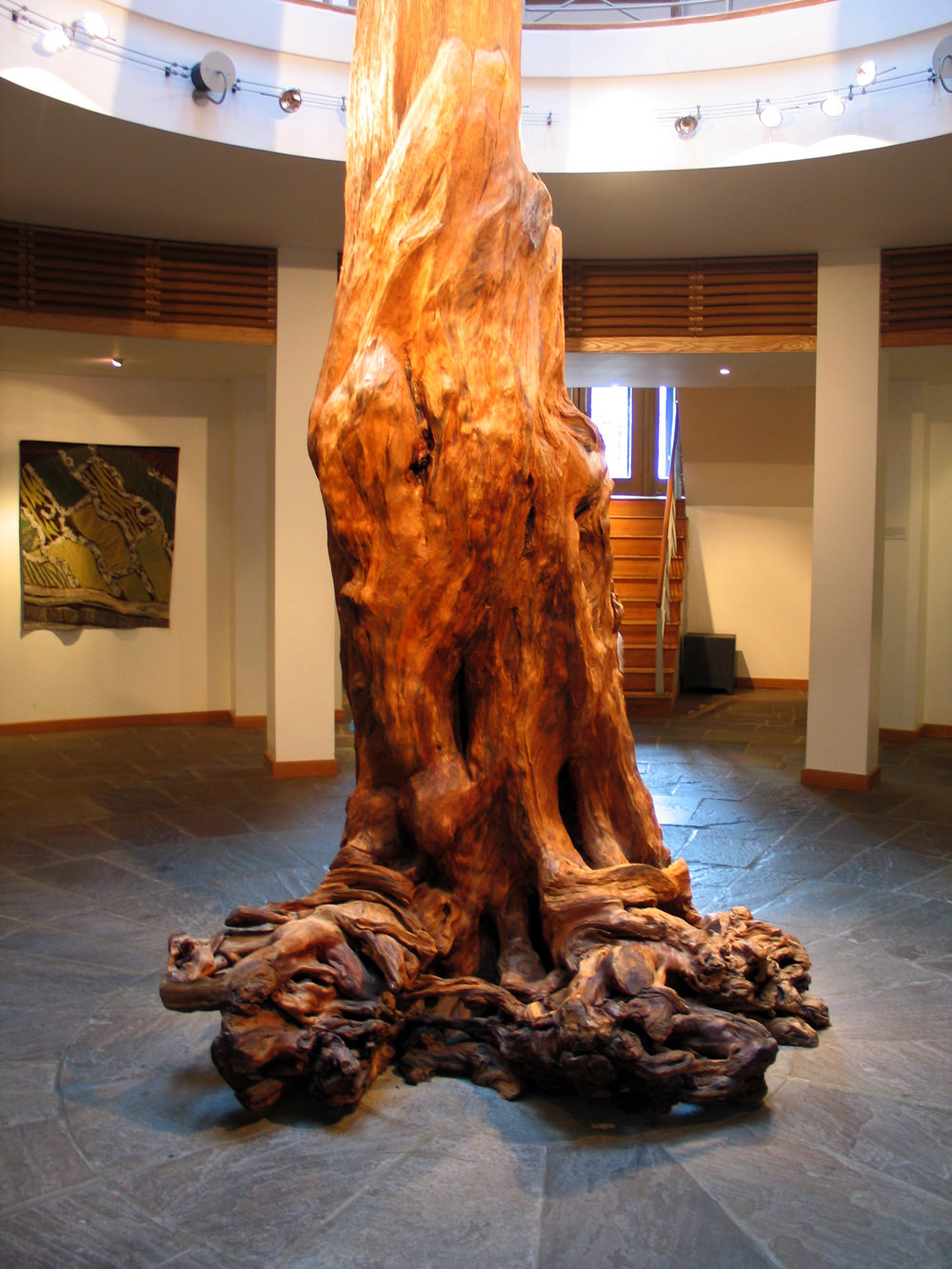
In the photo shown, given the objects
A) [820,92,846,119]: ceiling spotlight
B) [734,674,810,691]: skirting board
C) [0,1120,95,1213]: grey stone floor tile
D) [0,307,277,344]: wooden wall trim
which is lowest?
[0,1120,95,1213]: grey stone floor tile

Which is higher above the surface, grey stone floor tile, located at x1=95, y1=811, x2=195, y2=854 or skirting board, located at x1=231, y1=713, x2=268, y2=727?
skirting board, located at x1=231, y1=713, x2=268, y2=727

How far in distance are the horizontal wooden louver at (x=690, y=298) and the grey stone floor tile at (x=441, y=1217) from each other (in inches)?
205

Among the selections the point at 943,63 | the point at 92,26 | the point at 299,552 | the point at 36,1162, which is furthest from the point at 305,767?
the point at 943,63

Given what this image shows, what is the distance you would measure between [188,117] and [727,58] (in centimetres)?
251

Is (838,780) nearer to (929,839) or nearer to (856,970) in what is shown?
(929,839)

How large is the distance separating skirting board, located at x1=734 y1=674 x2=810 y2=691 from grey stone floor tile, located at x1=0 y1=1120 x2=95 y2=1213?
9.60 meters

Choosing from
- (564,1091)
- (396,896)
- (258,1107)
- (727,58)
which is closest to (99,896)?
(396,896)

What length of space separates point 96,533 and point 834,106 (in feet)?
18.9

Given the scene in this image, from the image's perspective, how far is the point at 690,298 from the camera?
6.41m

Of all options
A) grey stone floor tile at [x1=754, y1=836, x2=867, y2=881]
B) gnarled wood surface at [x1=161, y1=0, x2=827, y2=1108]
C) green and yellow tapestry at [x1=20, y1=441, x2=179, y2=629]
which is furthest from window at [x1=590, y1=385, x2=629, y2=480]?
gnarled wood surface at [x1=161, y1=0, x2=827, y2=1108]

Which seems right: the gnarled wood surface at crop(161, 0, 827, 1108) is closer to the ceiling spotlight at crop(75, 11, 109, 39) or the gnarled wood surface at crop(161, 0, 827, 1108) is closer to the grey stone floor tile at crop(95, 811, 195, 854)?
the ceiling spotlight at crop(75, 11, 109, 39)

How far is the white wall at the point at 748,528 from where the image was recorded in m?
10.9

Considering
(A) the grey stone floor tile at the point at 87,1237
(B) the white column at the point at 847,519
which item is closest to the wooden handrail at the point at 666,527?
(B) the white column at the point at 847,519

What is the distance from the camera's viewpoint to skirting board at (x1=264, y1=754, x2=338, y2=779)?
20.9ft
